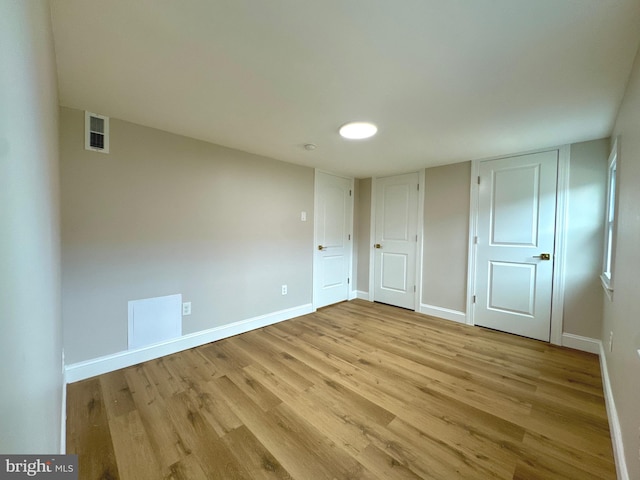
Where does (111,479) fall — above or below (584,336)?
below

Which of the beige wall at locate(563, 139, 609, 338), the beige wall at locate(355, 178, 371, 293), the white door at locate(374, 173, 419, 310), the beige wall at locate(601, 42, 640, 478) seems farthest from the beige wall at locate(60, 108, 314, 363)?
the beige wall at locate(563, 139, 609, 338)

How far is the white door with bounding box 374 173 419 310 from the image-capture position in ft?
12.1

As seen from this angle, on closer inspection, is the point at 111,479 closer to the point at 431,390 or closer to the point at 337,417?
the point at 337,417

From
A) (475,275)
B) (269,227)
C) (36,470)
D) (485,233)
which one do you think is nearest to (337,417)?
(36,470)

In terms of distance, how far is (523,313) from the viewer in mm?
2834

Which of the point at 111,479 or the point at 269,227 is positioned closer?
the point at 111,479

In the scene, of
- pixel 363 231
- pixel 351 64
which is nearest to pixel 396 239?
pixel 363 231

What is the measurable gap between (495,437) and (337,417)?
91cm

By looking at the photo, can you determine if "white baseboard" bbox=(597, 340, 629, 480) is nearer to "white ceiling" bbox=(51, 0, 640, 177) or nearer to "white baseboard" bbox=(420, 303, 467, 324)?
"white baseboard" bbox=(420, 303, 467, 324)

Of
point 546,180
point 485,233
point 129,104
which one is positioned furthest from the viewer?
point 485,233

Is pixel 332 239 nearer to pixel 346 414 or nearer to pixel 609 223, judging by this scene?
pixel 346 414

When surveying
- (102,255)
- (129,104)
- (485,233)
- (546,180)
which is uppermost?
(129,104)

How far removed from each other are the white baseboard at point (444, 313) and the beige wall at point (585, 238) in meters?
0.95

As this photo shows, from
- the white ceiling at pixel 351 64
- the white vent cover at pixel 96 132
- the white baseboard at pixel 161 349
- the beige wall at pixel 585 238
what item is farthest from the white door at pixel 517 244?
the white vent cover at pixel 96 132
